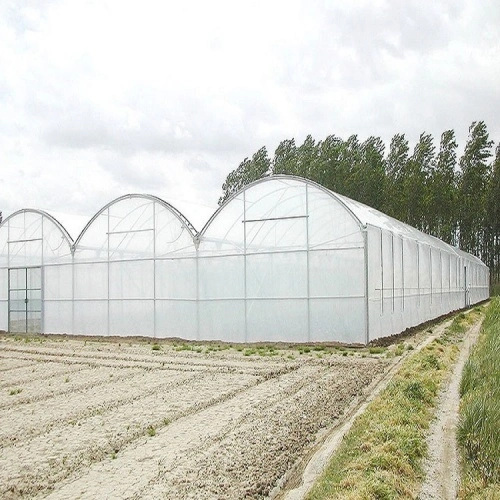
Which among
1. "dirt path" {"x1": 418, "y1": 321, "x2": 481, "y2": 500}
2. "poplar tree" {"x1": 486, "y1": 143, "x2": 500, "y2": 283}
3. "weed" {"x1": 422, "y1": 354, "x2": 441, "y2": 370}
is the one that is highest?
"poplar tree" {"x1": 486, "y1": 143, "x2": 500, "y2": 283}

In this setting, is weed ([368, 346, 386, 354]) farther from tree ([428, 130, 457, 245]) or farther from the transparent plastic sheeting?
tree ([428, 130, 457, 245])

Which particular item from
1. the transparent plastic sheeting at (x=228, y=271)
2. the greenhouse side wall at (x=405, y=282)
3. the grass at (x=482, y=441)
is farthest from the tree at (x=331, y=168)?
the grass at (x=482, y=441)

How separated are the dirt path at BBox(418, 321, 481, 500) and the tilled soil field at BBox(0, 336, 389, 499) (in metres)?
1.45

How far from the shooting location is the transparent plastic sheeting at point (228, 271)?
17625 millimetres

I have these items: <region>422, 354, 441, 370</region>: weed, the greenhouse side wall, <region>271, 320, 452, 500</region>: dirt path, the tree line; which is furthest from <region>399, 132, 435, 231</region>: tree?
<region>271, 320, 452, 500</region>: dirt path

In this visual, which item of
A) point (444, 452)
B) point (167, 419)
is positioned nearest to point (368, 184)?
point (167, 419)

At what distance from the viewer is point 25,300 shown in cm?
2409

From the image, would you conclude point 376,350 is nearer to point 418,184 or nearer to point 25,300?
point 25,300

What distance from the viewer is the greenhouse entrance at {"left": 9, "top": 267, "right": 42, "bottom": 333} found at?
77.6 ft

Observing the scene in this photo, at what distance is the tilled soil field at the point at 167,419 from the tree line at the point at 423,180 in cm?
3963

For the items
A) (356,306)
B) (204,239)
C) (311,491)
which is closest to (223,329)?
(204,239)

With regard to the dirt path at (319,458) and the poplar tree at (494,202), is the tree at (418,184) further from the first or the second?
the dirt path at (319,458)

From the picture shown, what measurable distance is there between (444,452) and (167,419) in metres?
3.84

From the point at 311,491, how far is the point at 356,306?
38.4 ft
